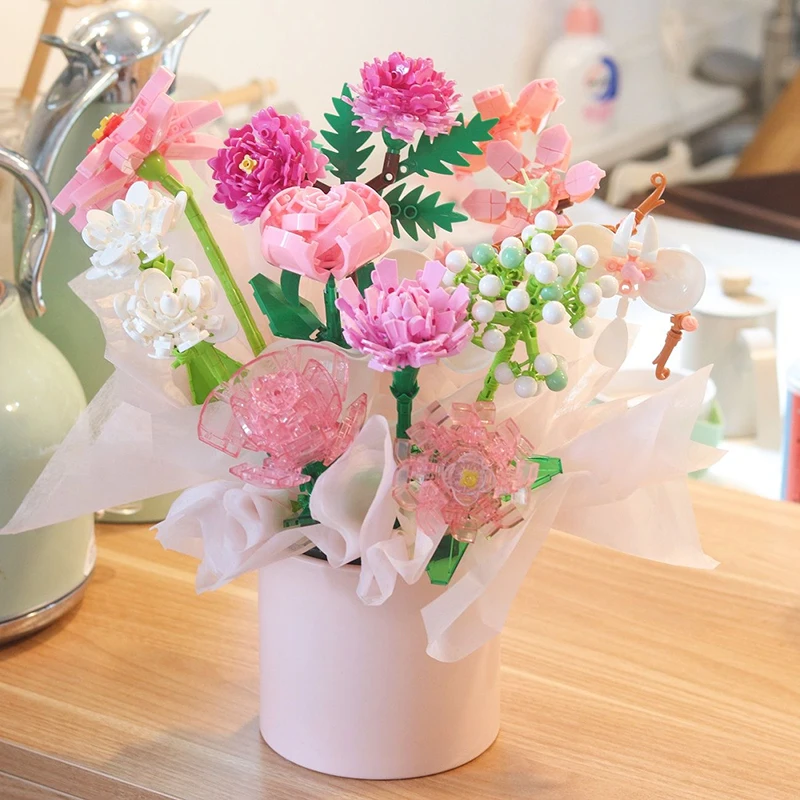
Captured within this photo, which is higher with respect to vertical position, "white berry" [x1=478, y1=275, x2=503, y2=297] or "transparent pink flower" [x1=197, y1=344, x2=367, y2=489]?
"white berry" [x1=478, y1=275, x2=503, y2=297]

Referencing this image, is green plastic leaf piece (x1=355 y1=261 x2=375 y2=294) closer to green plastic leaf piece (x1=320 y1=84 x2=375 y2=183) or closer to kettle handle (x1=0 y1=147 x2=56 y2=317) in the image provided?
green plastic leaf piece (x1=320 y1=84 x2=375 y2=183)

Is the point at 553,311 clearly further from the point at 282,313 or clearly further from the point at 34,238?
the point at 34,238

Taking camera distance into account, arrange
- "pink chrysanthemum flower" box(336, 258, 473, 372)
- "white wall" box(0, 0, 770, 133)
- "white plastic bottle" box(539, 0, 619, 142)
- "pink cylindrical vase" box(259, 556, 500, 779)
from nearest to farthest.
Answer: "pink chrysanthemum flower" box(336, 258, 473, 372)
"pink cylindrical vase" box(259, 556, 500, 779)
"white wall" box(0, 0, 770, 133)
"white plastic bottle" box(539, 0, 619, 142)

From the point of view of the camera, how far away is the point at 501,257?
1.22 feet

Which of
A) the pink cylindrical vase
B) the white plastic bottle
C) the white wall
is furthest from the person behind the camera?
the white plastic bottle

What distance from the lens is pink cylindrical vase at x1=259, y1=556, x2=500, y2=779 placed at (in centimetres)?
45

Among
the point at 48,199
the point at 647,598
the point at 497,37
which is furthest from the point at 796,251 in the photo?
the point at 48,199

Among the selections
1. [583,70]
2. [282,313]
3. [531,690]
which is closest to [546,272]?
[282,313]

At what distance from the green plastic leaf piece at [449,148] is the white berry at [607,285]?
7 cm

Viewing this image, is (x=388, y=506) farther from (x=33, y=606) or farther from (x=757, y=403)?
(x=757, y=403)

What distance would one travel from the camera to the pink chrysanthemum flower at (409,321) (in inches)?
13.8

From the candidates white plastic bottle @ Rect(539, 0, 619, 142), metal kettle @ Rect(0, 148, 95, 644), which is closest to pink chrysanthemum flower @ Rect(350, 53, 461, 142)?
metal kettle @ Rect(0, 148, 95, 644)

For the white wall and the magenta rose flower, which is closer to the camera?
the magenta rose flower

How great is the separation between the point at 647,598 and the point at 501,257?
334 millimetres
